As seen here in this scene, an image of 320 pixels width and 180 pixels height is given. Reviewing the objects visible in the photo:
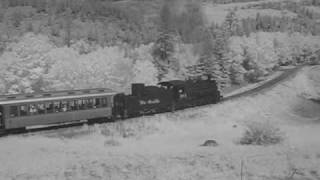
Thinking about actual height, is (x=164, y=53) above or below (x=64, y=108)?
below

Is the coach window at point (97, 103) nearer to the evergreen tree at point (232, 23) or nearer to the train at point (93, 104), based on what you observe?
the train at point (93, 104)

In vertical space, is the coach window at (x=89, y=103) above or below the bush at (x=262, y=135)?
below

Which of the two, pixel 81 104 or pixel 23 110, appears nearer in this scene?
pixel 23 110

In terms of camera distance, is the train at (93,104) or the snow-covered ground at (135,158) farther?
the train at (93,104)

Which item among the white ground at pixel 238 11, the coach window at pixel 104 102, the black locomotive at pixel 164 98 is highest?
the white ground at pixel 238 11

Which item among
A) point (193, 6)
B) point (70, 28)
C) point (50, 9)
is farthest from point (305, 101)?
point (50, 9)

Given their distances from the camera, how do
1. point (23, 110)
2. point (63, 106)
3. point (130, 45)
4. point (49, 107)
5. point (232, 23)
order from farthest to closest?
point (232, 23) → point (130, 45) → point (63, 106) → point (49, 107) → point (23, 110)

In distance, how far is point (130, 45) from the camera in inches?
2694

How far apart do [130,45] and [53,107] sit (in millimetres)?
44810

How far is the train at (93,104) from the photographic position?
75.4ft

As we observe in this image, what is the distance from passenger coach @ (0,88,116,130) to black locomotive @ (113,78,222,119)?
1546mm

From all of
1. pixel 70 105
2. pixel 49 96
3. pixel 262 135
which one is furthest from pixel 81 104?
pixel 262 135

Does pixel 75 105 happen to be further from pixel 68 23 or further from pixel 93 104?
pixel 68 23

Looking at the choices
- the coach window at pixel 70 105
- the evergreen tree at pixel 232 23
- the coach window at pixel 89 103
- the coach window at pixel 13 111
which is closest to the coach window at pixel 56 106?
the coach window at pixel 70 105
